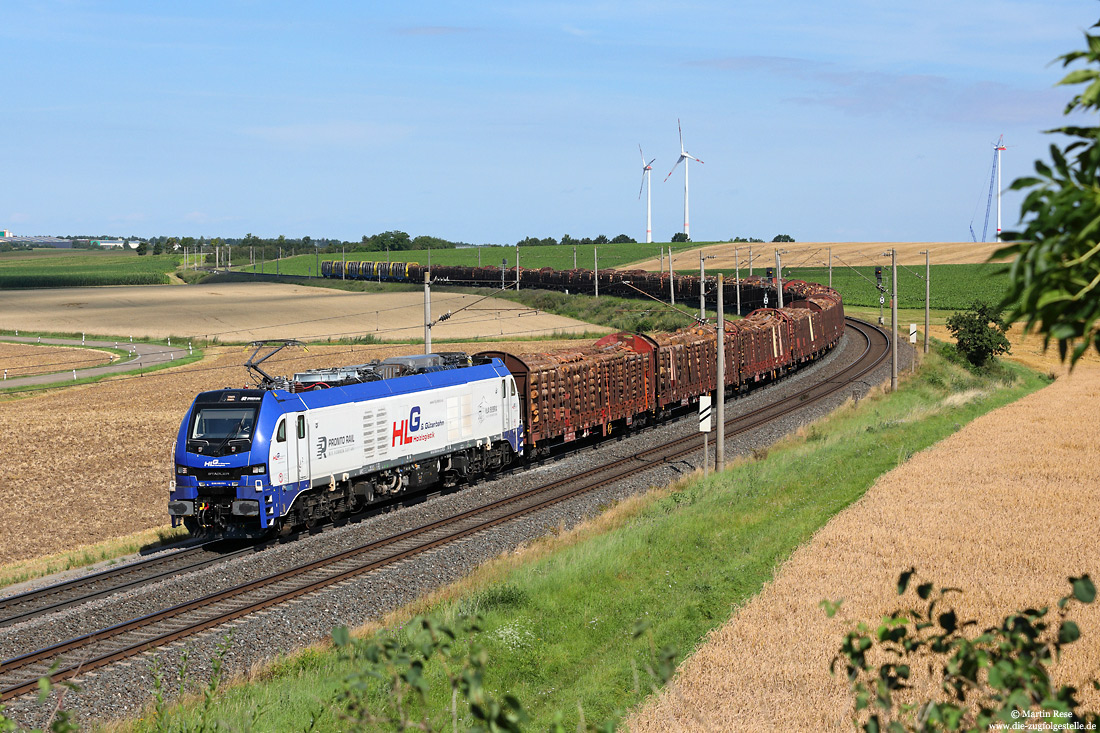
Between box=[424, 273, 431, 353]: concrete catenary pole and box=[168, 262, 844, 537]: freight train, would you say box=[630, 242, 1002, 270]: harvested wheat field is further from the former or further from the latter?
box=[424, 273, 431, 353]: concrete catenary pole

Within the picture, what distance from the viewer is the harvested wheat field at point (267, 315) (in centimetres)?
8988

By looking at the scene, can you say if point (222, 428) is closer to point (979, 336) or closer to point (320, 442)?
point (320, 442)

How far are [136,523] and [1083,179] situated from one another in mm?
31388

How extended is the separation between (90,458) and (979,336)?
52.1 m

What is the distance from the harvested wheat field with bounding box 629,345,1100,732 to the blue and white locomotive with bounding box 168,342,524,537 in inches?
469

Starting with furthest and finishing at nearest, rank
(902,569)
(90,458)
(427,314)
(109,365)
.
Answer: (109,365), (90,458), (427,314), (902,569)

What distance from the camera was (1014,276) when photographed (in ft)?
14.0

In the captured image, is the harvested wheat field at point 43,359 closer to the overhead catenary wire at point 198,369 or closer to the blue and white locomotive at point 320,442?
the overhead catenary wire at point 198,369

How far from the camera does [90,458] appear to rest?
39031mm

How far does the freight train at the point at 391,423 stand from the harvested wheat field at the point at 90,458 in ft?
18.6

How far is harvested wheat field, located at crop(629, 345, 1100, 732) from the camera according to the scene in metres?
11.4

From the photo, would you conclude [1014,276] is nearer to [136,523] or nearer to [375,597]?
[375,597]

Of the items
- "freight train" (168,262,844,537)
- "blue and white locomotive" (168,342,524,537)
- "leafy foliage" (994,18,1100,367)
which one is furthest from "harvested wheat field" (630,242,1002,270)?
"leafy foliage" (994,18,1100,367)

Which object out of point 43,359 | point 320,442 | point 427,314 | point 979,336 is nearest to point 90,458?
point 427,314
